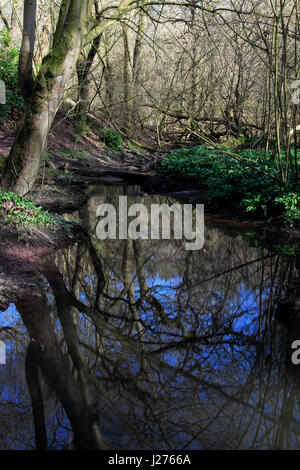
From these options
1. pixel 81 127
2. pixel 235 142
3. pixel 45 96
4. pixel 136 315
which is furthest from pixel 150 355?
pixel 235 142

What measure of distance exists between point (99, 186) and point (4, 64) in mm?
5394

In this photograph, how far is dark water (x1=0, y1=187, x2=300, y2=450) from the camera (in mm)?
2414

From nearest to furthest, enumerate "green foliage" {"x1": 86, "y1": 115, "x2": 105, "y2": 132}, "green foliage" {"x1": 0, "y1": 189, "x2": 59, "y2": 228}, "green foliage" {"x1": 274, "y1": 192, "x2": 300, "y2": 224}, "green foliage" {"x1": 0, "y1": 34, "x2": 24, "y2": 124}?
"green foliage" {"x1": 0, "y1": 189, "x2": 59, "y2": 228} → "green foliage" {"x1": 274, "y1": 192, "x2": 300, "y2": 224} → "green foliage" {"x1": 0, "y1": 34, "x2": 24, "y2": 124} → "green foliage" {"x1": 86, "y1": 115, "x2": 105, "y2": 132}

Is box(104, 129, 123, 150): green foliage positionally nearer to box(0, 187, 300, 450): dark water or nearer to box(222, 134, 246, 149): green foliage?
box(222, 134, 246, 149): green foliage

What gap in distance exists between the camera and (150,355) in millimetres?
3287

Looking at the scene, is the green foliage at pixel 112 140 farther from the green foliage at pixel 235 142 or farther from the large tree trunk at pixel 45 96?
the large tree trunk at pixel 45 96

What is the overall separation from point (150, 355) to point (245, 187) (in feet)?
21.4

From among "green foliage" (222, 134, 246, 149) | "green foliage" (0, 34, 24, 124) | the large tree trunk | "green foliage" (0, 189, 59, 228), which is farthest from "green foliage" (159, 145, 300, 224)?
"green foliage" (0, 34, 24, 124)

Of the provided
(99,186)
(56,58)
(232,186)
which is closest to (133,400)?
(56,58)

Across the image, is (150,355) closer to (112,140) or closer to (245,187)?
(245,187)

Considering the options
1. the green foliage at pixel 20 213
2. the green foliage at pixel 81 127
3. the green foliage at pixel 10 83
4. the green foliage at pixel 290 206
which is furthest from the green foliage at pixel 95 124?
the green foliage at pixel 20 213

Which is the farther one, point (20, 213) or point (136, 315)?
point (20, 213)

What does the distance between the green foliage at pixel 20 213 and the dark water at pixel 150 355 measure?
0.69m

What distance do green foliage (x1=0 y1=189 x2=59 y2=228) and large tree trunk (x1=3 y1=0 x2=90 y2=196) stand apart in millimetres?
308
